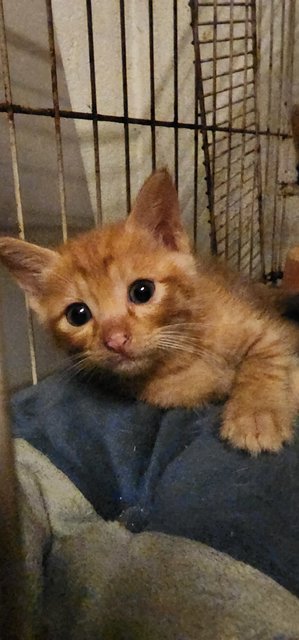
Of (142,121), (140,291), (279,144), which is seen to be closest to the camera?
(140,291)

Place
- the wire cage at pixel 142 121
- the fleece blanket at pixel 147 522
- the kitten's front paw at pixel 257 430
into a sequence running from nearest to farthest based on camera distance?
1. the fleece blanket at pixel 147 522
2. the kitten's front paw at pixel 257 430
3. the wire cage at pixel 142 121

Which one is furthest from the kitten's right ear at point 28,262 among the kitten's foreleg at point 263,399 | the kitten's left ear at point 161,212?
the kitten's foreleg at point 263,399

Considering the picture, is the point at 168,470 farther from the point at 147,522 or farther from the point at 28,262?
the point at 28,262

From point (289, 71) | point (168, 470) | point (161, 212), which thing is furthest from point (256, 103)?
point (168, 470)

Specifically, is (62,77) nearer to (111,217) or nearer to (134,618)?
(111,217)

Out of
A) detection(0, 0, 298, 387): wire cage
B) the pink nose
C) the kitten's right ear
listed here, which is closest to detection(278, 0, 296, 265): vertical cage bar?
detection(0, 0, 298, 387): wire cage

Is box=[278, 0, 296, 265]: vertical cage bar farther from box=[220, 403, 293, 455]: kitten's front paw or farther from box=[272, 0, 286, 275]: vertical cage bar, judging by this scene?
box=[220, 403, 293, 455]: kitten's front paw

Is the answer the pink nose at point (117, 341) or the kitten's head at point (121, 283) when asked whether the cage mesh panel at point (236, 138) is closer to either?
the kitten's head at point (121, 283)

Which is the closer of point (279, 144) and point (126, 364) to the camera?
point (126, 364)
